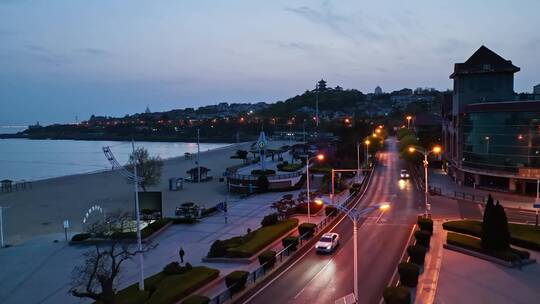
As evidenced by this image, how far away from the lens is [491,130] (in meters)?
52.5

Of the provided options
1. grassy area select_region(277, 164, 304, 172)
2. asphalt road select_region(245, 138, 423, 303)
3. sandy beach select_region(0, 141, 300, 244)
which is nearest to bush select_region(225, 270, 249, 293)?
asphalt road select_region(245, 138, 423, 303)

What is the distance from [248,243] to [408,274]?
38.1 ft

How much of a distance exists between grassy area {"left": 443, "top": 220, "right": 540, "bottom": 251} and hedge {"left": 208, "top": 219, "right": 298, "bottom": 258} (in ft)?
40.2

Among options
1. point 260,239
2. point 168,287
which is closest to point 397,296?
point 168,287

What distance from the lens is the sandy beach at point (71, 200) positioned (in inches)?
1770

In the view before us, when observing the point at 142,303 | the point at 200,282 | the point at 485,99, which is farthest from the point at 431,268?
the point at 485,99

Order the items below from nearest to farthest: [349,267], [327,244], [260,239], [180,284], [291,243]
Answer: [180,284]
[349,267]
[327,244]
[291,243]
[260,239]

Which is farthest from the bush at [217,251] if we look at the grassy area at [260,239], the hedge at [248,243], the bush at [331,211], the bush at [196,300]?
the bush at [331,211]

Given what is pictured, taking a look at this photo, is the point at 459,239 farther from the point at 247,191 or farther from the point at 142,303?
the point at 247,191

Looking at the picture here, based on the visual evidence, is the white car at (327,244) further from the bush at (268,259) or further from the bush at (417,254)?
the bush at (417,254)

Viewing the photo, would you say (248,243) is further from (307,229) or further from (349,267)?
(349,267)

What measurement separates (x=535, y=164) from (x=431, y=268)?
30.6 metres

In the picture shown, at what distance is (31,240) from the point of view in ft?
127

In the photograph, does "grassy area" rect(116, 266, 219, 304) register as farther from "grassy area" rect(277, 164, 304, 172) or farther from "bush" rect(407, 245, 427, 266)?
"grassy area" rect(277, 164, 304, 172)
